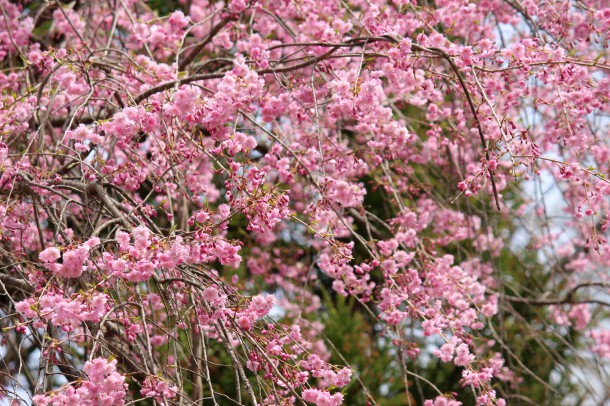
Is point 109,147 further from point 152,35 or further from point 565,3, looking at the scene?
point 565,3

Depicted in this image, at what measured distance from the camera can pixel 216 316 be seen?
2350 mm

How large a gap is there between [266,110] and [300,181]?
1.96m

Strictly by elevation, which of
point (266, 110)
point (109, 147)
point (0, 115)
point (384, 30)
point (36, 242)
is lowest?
point (36, 242)

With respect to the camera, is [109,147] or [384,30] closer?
[384,30]

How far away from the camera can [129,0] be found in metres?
4.23

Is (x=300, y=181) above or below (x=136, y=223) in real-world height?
below

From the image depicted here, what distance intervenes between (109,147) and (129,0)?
1.15m

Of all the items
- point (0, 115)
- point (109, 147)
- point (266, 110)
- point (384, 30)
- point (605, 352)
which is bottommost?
→ point (605, 352)

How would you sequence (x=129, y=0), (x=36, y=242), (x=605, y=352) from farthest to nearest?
(x=605, y=352), (x=129, y=0), (x=36, y=242)

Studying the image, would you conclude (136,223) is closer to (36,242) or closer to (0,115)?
(0,115)

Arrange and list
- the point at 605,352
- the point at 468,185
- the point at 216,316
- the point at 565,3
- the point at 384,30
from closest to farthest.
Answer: the point at 216,316, the point at 468,185, the point at 384,30, the point at 565,3, the point at 605,352

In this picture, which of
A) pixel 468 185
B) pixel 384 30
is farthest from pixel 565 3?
pixel 468 185

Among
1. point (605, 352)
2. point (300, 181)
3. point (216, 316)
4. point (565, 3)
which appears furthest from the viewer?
point (605, 352)

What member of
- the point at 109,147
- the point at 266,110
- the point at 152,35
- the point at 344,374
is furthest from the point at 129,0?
the point at 344,374
